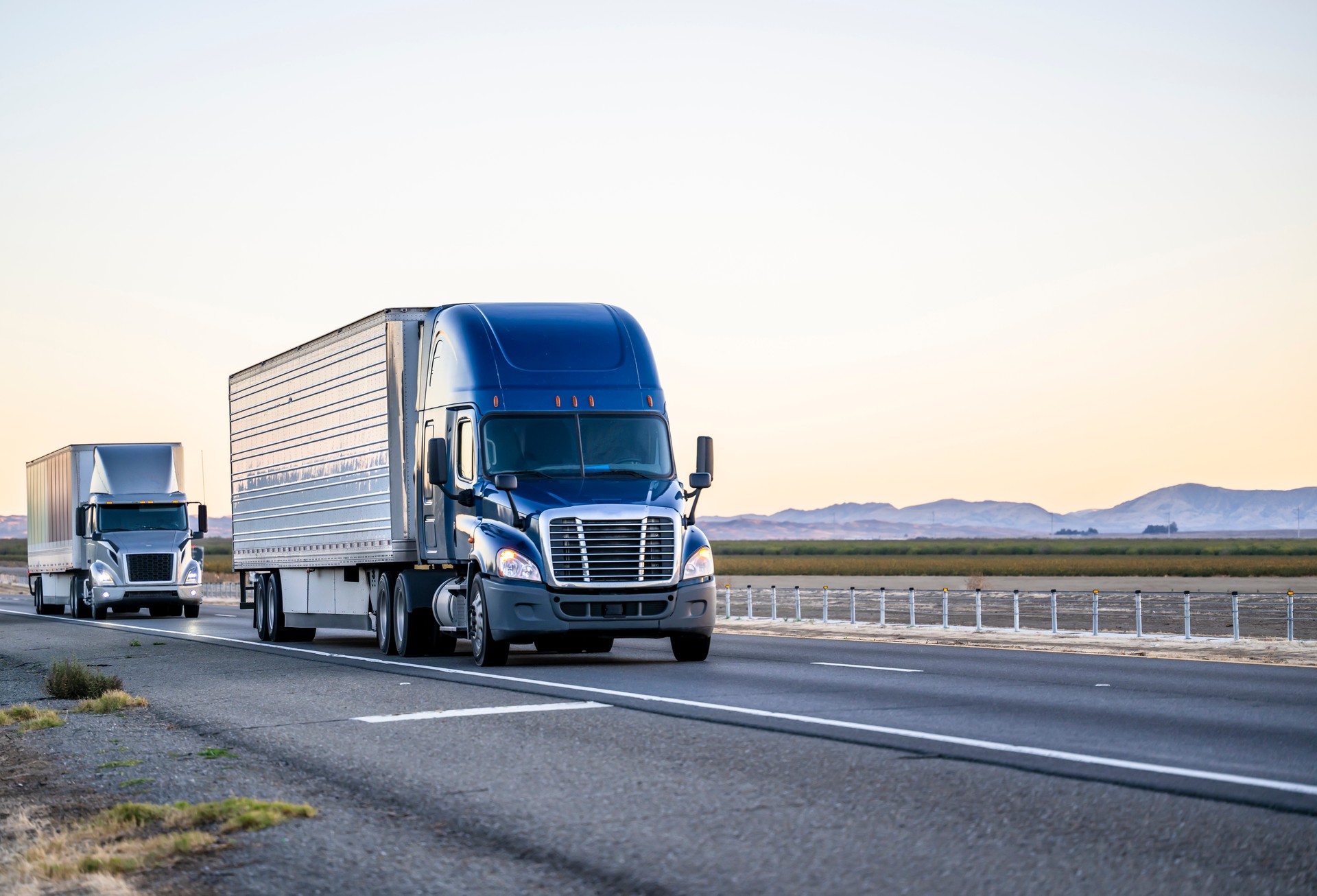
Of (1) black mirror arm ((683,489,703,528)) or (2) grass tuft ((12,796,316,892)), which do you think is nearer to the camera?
(2) grass tuft ((12,796,316,892))

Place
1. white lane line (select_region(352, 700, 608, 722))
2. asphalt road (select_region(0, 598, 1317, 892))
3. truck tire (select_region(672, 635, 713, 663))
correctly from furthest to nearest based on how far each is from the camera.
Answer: truck tire (select_region(672, 635, 713, 663)), white lane line (select_region(352, 700, 608, 722)), asphalt road (select_region(0, 598, 1317, 892))

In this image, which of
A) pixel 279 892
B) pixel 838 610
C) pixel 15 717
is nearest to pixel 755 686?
pixel 15 717

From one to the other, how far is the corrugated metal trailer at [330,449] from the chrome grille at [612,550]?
3924 mm

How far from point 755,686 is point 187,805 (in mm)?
7412

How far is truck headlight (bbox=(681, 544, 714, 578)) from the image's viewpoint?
695 inches

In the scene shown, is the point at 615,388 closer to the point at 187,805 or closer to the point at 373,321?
the point at 373,321

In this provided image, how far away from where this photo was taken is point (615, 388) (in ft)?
61.4

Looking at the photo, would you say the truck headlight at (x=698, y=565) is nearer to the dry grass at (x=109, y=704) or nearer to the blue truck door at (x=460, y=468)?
the blue truck door at (x=460, y=468)

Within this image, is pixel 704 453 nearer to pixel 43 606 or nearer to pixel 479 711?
pixel 479 711

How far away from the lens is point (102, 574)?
38031mm

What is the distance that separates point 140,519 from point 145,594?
1.94m

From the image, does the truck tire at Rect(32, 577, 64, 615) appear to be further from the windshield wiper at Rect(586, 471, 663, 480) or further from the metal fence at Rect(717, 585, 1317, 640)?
the windshield wiper at Rect(586, 471, 663, 480)

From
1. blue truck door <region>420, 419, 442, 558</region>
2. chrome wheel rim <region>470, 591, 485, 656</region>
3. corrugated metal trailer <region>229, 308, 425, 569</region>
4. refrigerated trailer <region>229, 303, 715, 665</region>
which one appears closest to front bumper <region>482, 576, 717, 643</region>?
refrigerated trailer <region>229, 303, 715, 665</region>

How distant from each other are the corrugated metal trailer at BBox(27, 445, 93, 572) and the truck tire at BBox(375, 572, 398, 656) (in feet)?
63.6
